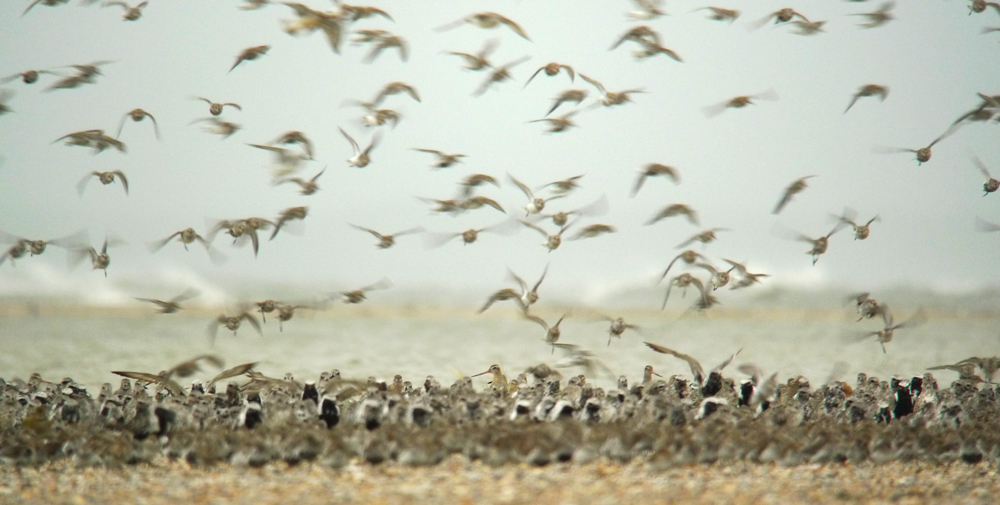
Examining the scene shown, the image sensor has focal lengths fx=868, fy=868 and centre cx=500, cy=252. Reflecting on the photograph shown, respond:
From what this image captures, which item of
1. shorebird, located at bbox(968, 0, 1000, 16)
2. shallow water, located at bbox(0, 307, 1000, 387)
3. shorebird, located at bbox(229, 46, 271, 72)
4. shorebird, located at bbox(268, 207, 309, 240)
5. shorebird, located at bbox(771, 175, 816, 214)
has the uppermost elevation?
shorebird, located at bbox(968, 0, 1000, 16)

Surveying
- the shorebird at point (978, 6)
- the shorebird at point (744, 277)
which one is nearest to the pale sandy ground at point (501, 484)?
the shorebird at point (744, 277)

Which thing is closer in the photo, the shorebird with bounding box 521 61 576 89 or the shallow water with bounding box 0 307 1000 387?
the shorebird with bounding box 521 61 576 89

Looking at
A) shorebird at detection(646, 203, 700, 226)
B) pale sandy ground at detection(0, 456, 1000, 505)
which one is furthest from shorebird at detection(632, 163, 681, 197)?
pale sandy ground at detection(0, 456, 1000, 505)

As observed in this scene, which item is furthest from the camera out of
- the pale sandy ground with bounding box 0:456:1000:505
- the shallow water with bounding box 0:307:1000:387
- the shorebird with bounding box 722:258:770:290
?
the shallow water with bounding box 0:307:1000:387

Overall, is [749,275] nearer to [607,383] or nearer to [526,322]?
[607,383]

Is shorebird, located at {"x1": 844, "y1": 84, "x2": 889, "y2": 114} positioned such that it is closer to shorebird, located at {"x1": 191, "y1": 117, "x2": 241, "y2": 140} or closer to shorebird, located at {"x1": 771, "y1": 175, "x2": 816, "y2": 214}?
shorebird, located at {"x1": 771, "y1": 175, "x2": 816, "y2": 214}

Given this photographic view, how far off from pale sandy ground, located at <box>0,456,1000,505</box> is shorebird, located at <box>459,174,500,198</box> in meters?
4.50

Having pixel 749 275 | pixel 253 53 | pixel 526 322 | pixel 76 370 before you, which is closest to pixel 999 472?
pixel 749 275

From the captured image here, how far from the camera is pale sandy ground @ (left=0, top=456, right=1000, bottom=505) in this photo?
756cm

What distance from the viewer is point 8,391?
11.2 metres

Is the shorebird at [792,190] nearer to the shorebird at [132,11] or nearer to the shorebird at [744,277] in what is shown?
the shorebird at [744,277]

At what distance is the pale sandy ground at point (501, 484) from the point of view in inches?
298

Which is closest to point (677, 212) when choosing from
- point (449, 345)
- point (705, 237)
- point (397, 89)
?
point (705, 237)

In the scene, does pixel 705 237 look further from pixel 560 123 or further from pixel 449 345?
pixel 449 345
